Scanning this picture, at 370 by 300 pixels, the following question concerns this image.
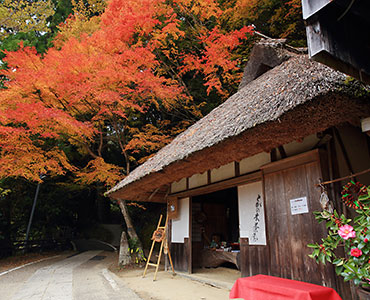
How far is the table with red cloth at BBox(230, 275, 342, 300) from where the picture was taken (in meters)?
2.53

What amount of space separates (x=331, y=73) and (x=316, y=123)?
0.56 meters

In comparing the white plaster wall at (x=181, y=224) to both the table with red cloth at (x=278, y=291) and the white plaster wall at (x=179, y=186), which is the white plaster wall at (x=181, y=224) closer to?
the white plaster wall at (x=179, y=186)

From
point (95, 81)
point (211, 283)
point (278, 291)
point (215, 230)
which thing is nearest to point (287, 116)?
point (278, 291)

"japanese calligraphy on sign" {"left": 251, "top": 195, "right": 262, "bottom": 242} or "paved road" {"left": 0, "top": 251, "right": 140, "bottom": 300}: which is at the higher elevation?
"japanese calligraphy on sign" {"left": 251, "top": 195, "right": 262, "bottom": 242}

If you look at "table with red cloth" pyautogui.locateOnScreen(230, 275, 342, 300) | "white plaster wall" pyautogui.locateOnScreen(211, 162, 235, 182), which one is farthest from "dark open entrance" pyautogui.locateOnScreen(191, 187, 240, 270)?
"table with red cloth" pyautogui.locateOnScreen(230, 275, 342, 300)

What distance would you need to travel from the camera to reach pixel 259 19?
31.0 ft

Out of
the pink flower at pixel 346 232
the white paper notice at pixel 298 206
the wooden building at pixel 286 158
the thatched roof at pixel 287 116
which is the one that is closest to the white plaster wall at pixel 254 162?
the wooden building at pixel 286 158

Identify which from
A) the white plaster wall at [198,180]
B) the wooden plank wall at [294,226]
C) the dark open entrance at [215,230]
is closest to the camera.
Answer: the wooden plank wall at [294,226]

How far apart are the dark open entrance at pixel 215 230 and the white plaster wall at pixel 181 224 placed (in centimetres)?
49

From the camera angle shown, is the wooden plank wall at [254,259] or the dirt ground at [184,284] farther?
the dirt ground at [184,284]

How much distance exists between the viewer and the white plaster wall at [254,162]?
451 centimetres

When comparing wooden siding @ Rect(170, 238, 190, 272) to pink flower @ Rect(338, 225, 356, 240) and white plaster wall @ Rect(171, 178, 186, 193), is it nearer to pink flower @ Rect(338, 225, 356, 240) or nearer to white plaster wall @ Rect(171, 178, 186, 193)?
white plaster wall @ Rect(171, 178, 186, 193)

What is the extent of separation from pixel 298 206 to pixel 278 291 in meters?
1.37

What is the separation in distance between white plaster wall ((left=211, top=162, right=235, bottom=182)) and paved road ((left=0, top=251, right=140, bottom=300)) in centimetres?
283
